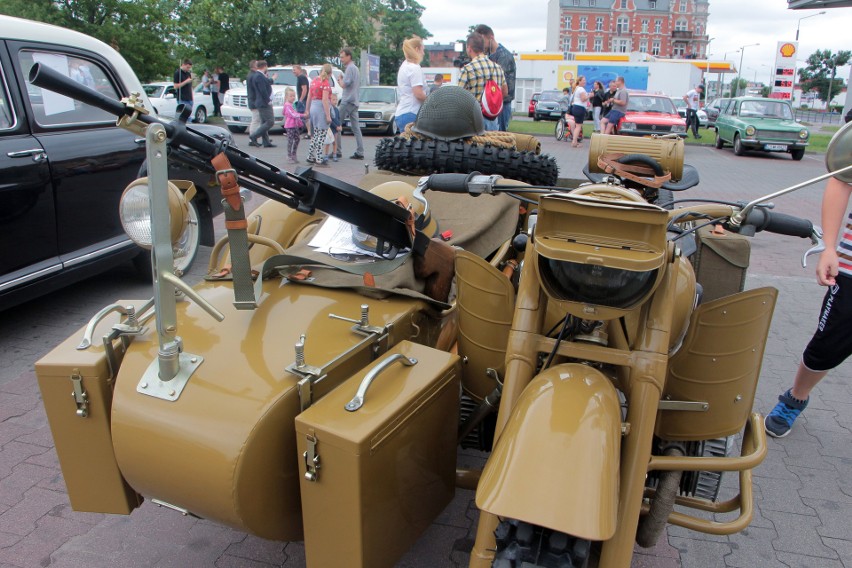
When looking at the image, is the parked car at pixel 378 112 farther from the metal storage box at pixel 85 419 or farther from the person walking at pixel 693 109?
the metal storage box at pixel 85 419

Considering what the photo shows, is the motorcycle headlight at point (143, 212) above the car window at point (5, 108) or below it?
below

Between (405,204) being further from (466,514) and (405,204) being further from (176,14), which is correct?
(176,14)

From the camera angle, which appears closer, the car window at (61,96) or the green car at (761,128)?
the car window at (61,96)

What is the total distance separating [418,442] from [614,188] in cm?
99

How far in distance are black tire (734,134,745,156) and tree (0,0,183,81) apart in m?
21.1

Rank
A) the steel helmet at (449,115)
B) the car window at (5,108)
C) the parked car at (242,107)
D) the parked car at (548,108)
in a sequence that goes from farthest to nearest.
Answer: the parked car at (548,108), the parked car at (242,107), the car window at (5,108), the steel helmet at (449,115)

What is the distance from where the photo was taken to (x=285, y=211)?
316 cm

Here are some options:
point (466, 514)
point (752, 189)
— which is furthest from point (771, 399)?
point (752, 189)

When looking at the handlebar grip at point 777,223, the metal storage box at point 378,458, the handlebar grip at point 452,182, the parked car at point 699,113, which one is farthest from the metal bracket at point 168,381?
the parked car at point 699,113

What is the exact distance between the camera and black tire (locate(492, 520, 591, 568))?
157cm

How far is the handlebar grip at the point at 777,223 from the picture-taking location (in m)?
2.10

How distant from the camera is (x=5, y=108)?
4.28 m

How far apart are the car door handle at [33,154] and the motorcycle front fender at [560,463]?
387 centimetres

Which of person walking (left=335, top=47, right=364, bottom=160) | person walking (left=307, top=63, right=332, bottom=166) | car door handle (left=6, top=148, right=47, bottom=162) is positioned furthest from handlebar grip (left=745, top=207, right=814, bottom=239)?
person walking (left=335, top=47, right=364, bottom=160)
